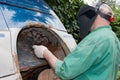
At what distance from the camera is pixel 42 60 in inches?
142

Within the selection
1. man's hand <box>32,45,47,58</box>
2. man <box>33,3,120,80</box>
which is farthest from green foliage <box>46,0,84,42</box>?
man <box>33,3,120,80</box>

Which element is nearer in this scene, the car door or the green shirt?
the car door

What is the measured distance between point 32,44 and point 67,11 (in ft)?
7.57

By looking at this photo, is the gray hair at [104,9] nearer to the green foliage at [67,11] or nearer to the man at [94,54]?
the man at [94,54]

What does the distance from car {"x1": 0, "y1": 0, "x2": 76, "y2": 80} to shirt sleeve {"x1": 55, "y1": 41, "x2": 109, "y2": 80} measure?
45 cm

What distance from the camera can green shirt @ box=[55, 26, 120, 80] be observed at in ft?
8.87

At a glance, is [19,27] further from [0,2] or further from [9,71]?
[9,71]

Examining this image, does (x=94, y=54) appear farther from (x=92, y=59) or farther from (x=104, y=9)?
(x=104, y=9)

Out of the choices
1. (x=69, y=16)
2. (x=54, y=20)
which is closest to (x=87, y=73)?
(x=54, y=20)

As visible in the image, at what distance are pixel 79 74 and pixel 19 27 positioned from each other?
0.78 m

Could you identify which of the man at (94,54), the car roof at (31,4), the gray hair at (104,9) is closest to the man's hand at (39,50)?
the man at (94,54)

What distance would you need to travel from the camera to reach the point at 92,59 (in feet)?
8.91

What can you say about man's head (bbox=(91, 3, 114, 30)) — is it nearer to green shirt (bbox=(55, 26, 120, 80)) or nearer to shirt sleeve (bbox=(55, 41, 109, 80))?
green shirt (bbox=(55, 26, 120, 80))

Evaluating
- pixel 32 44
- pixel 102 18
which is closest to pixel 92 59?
pixel 102 18
